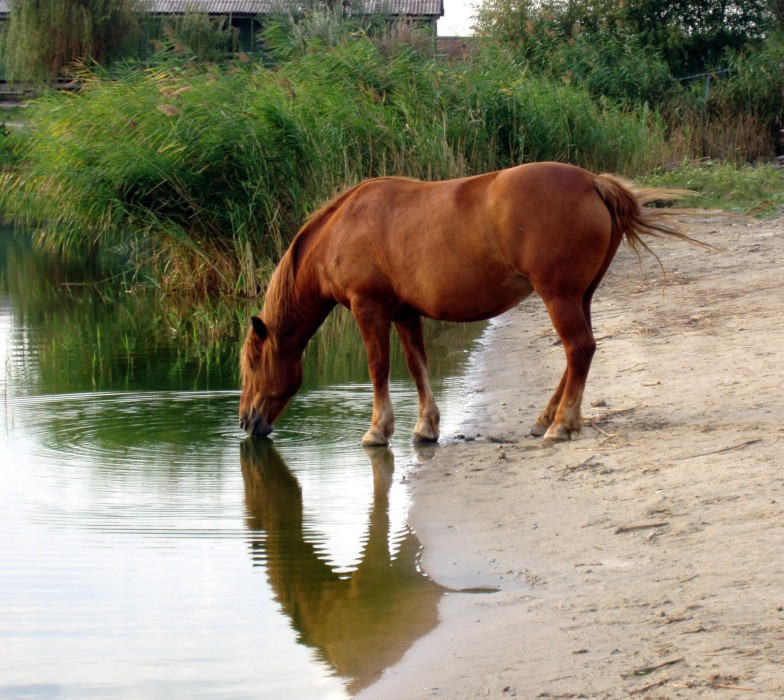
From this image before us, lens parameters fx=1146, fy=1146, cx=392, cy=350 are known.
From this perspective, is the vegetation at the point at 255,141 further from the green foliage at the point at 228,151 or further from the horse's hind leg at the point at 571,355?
the horse's hind leg at the point at 571,355

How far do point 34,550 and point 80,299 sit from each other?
888 centimetres

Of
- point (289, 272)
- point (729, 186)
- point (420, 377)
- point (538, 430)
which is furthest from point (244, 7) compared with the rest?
point (538, 430)

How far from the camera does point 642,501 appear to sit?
13.8 ft

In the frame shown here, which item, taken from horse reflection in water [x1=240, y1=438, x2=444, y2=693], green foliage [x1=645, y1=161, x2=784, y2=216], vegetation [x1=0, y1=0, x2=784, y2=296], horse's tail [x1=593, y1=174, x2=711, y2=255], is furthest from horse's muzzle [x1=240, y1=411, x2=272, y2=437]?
green foliage [x1=645, y1=161, x2=784, y2=216]

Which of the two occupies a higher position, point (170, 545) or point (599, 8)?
point (599, 8)

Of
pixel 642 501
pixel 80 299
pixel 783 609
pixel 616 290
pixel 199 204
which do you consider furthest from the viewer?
pixel 80 299

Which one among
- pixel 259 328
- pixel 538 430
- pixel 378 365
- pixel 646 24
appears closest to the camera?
Answer: pixel 538 430

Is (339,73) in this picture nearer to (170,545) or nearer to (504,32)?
(170,545)

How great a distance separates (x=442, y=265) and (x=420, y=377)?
30.4 inches

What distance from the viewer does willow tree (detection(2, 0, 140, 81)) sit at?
30938 mm

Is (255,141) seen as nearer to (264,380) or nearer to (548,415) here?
(264,380)

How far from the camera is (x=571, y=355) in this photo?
540cm

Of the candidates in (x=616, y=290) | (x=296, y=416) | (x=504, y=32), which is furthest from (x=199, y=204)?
(x=504, y=32)

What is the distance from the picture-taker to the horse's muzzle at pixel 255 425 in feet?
20.3
